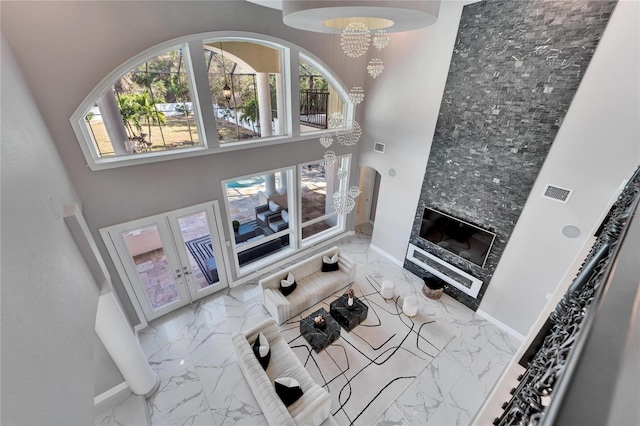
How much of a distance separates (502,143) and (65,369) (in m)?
6.03

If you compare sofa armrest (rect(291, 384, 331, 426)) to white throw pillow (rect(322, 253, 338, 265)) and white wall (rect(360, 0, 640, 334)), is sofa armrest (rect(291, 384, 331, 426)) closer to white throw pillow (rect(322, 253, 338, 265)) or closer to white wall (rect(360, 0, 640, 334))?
white throw pillow (rect(322, 253, 338, 265))

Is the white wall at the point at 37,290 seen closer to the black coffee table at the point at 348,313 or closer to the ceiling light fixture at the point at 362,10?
the ceiling light fixture at the point at 362,10

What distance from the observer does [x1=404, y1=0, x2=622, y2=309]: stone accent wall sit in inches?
149

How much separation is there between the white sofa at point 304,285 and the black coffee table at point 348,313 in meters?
0.50

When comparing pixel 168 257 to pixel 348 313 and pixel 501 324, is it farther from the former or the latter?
pixel 501 324

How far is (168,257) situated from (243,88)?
11.5 ft

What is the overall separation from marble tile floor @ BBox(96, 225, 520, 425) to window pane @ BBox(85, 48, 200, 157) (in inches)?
132

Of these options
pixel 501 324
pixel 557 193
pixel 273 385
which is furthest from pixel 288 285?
pixel 557 193

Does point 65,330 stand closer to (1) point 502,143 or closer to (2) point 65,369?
(2) point 65,369

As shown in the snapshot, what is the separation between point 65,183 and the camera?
3496 millimetres

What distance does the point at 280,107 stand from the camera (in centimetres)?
575

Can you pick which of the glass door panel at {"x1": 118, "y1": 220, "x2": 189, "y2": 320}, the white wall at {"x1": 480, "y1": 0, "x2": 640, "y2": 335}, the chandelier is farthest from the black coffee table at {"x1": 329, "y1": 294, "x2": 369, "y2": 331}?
the chandelier

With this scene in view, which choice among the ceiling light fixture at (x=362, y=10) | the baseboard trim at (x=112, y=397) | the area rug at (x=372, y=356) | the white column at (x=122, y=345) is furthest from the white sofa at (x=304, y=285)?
the ceiling light fixture at (x=362, y=10)

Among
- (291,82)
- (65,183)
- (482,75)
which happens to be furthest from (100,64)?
(482,75)
